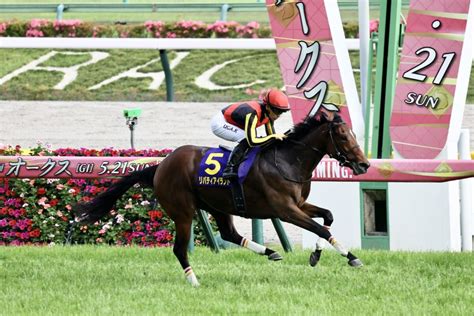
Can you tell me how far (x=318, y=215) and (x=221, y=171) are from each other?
2.30 feet

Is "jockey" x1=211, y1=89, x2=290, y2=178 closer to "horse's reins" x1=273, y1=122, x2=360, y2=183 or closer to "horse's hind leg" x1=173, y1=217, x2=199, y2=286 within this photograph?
"horse's reins" x1=273, y1=122, x2=360, y2=183

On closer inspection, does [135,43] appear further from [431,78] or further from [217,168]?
[217,168]

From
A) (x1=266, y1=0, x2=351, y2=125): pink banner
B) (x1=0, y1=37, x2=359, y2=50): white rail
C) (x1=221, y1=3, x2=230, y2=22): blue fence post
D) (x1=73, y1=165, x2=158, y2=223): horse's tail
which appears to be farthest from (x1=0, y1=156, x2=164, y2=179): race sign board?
(x1=221, y1=3, x2=230, y2=22): blue fence post

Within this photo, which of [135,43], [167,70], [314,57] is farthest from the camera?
[135,43]

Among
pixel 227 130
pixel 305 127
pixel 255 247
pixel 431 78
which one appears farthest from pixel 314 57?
pixel 255 247

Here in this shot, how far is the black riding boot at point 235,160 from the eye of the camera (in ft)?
25.9

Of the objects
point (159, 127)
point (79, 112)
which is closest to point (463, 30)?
point (159, 127)

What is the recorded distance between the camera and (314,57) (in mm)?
9805

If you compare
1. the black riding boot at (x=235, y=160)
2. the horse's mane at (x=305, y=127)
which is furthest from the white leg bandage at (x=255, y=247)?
the horse's mane at (x=305, y=127)

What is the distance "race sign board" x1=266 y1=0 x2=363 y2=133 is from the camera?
973 cm

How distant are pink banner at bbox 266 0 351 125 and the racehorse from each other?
1.88 meters

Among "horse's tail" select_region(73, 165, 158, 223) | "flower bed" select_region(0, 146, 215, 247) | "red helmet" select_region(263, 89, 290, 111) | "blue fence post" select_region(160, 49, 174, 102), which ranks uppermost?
"red helmet" select_region(263, 89, 290, 111)

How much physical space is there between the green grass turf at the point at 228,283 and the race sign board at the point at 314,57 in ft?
4.27

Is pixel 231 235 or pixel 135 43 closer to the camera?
pixel 231 235
